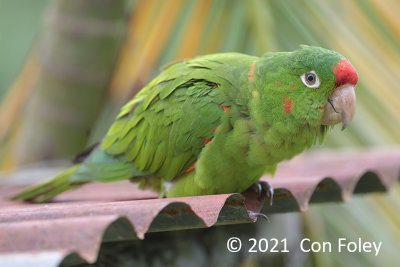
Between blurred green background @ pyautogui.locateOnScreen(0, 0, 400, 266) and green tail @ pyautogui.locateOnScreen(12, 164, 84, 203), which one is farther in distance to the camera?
blurred green background @ pyautogui.locateOnScreen(0, 0, 400, 266)

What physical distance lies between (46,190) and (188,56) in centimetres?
124

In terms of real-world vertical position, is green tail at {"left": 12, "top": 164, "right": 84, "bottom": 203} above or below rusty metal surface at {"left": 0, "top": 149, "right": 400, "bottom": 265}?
below

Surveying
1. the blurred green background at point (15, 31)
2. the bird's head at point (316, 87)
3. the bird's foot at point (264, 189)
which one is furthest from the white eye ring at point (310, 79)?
the blurred green background at point (15, 31)

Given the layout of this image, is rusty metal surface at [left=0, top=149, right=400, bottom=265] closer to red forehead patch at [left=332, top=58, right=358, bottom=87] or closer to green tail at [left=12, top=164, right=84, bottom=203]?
green tail at [left=12, top=164, right=84, bottom=203]

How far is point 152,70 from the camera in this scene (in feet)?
10.4

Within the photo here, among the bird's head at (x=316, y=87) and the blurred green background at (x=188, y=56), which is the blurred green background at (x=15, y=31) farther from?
the bird's head at (x=316, y=87)

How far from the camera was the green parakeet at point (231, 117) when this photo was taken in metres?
1.90

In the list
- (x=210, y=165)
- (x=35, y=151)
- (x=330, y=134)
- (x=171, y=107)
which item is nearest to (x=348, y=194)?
(x=210, y=165)

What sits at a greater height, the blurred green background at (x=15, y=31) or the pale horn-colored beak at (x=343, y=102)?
the pale horn-colored beak at (x=343, y=102)

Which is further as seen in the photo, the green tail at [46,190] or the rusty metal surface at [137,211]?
the green tail at [46,190]

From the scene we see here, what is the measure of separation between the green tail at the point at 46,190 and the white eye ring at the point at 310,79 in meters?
1.09

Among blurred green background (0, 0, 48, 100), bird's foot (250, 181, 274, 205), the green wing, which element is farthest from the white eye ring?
blurred green background (0, 0, 48, 100)

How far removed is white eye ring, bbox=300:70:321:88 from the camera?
189cm

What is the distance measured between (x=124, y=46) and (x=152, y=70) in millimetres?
256
